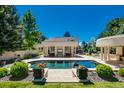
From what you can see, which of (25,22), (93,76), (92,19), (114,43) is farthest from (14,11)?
(93,76)

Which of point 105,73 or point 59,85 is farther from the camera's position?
point 105,73

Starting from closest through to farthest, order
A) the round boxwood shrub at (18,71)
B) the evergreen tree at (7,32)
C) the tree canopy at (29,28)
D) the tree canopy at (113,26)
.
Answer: the round boxwood shrub at (18,71)
the evergreen tree at (7,32)
the tree canopy at (29,28)
the tree canopy at (113,26)

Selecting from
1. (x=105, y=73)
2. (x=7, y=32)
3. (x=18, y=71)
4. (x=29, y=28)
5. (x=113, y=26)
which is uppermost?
(x=113, y=26)

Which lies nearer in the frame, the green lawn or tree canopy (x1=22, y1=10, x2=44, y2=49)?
the green lawn

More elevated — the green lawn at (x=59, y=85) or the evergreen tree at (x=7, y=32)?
the evergreen tree at (x=7, y=32)

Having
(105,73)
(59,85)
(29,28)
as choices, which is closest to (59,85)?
(59,85)

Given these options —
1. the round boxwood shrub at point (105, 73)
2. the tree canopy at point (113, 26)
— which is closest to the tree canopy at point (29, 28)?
the tree canopy at point (113, 26)

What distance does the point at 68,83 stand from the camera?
1240 centimetres

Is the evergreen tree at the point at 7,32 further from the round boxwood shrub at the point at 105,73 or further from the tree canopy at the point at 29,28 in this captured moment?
the round boxwood shrub at the point at 105,73

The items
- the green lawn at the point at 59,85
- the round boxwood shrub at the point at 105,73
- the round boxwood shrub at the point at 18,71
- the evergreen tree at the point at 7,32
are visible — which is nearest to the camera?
the green lawn at the point at 59,85

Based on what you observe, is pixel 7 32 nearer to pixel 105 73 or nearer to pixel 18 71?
pixel 18 71

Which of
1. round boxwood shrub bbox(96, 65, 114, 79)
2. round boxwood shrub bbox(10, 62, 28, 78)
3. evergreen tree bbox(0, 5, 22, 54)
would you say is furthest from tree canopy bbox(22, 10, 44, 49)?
round boxwood shrub bbox(96, 65, 114, 79)

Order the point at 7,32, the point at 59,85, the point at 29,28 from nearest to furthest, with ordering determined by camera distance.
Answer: the point at 59,85 < the point at 7,32 < the point at 29,28

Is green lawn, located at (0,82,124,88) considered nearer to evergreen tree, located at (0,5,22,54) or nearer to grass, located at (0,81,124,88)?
grass, located at (0,81,124,88)
